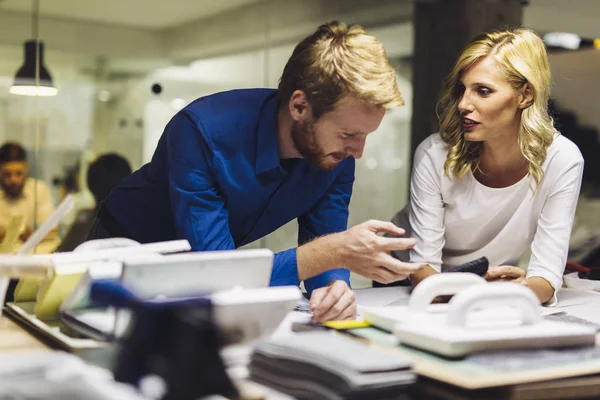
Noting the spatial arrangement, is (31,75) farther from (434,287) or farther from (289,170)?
(434,287)

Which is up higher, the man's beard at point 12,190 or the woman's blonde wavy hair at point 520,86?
the woman's blonde wavy hair at point 520,86

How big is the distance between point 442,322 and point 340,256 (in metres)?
0.41

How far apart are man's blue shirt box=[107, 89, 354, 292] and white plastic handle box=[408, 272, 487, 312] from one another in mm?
443

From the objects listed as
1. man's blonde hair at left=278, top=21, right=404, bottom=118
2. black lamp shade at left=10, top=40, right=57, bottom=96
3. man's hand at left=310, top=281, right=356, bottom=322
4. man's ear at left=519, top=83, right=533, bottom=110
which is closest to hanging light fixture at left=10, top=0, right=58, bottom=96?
black lamp shade at left=10, top=40, right=57, bottom=96

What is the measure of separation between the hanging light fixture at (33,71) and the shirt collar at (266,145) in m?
3.11

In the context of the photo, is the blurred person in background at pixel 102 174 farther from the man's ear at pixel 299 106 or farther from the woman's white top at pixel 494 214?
the man's ear at pixel 299 106

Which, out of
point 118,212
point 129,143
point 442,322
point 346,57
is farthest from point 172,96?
point 442,322

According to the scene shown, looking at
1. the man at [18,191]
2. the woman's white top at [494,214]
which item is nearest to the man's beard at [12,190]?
the man at [18,191]

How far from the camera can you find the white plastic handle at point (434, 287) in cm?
131

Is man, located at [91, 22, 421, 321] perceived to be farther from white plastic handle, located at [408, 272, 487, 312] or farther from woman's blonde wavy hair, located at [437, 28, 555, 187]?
woman's blonde wavy hair, located at [437, 28, 555, 187]

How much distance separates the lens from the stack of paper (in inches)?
39.2

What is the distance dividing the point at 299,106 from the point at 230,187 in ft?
0.88

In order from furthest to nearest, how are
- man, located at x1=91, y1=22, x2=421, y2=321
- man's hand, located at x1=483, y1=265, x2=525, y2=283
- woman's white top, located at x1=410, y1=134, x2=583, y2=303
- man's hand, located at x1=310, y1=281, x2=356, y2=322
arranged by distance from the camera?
woman's white top, located at x1=410, y1=134, x2=583, y2=303
man's hand, located at x1=483, y1=265, x2=525, y2=283
man, located at x1=91, y1=22, x2=421, y2=321
man's hand, located at x1=310, y1=281, x2=356, y2=322

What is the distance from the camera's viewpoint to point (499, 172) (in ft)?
7.48
